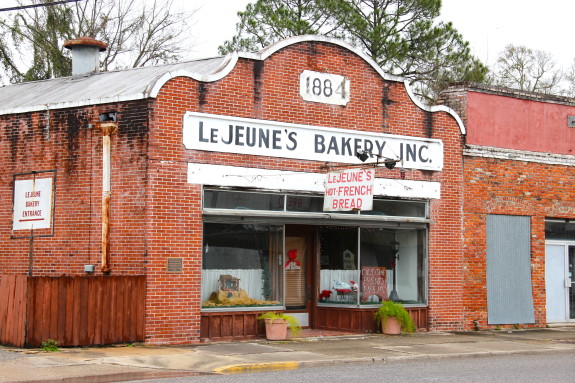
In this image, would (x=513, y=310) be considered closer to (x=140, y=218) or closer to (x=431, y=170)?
(x=431, y=170)

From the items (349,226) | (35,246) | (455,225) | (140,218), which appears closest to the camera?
(140,218)

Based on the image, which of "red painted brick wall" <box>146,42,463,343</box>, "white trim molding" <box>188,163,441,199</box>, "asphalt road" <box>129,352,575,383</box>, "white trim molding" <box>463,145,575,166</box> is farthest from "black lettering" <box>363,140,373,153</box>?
"asphalt road" <box>129,352,575,383</box>

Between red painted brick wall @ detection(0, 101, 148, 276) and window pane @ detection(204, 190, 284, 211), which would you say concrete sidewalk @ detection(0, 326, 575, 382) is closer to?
red painted brick wall @ detection(0, 101, 148, 276)

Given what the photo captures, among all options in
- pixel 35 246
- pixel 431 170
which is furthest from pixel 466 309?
pixel 35 246

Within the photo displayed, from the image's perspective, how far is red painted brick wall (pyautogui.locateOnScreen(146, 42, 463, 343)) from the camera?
16359mm

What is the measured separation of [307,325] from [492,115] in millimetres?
6916

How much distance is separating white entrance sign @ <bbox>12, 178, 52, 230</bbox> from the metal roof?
1.53 metres

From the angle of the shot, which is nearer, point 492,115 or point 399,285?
point 399,285

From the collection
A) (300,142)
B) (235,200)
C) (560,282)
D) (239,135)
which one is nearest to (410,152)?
(300,142)

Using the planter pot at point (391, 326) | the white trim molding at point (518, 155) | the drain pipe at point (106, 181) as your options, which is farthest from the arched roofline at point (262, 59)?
the planter pot at point (391, 326)

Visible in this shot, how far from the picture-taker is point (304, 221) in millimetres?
18234

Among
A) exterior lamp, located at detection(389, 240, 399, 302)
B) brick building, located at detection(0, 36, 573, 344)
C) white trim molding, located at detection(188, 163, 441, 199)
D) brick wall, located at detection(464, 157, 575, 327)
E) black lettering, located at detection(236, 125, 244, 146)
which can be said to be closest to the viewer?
brick building, located at detection(0, 36, 573, 344)

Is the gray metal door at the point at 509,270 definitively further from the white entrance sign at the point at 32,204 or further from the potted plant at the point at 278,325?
the white entrance sign at the point at 32,204

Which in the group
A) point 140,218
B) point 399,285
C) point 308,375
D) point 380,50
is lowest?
point 308,375
